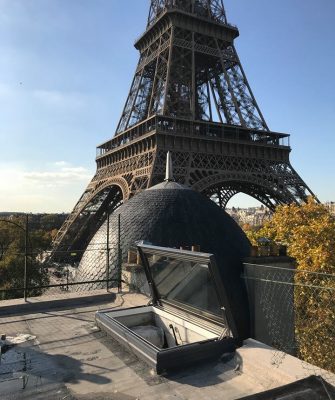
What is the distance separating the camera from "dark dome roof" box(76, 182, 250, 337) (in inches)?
332

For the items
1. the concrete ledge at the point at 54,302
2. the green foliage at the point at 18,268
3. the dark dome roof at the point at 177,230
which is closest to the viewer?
the concrete ledge at the point at 54,302

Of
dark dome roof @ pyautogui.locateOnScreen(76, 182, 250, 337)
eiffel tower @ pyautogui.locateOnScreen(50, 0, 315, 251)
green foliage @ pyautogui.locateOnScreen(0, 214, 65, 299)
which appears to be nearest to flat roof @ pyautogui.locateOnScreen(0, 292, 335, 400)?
dark dome roof @ pyautogui.locateOnScreen(76, 182, 250, 337)

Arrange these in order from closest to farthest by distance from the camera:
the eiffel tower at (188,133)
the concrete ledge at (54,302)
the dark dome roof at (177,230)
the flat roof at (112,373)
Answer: the flat roof at (112,373)
the concrete ledge at (54,302)
the dark dome roof at (177,230)
the eiffel tower at (188,133)

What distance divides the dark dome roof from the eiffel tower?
75.7 ft

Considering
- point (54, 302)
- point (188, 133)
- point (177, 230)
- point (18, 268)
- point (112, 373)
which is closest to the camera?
point (112, 373)

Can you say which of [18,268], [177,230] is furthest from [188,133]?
[177,230]

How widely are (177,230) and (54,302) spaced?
3.44 metres

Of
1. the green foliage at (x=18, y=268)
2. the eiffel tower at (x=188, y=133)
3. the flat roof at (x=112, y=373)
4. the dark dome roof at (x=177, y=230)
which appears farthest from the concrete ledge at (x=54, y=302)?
the eiffel tower at (x=188, y=133)

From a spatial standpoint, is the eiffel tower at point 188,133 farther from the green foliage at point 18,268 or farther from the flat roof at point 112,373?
the flat roof at point 112,373

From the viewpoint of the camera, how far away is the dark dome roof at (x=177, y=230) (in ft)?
27.7

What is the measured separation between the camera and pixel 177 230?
32.7 feet

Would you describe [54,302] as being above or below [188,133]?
below

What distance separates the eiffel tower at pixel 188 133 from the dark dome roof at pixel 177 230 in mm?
23063

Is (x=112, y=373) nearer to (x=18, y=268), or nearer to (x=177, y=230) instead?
(x=177, y=230)
